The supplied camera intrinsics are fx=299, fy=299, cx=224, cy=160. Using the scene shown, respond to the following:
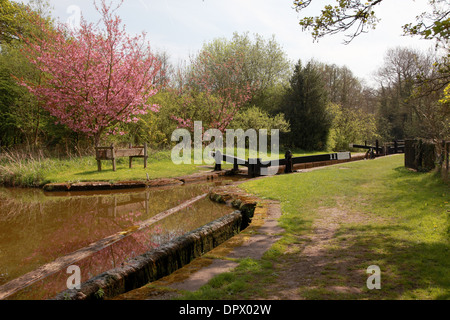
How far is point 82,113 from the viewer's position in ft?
55.1

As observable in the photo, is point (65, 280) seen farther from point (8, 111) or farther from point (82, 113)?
point (8, 111)

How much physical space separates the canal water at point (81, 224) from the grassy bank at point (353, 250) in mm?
2298

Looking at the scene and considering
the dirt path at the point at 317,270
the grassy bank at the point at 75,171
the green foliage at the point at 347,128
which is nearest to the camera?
the dirt path at the point at 317,270

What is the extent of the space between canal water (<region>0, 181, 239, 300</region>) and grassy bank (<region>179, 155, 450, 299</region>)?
7.54 ft

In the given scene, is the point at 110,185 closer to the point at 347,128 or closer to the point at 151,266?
the point at 151,266

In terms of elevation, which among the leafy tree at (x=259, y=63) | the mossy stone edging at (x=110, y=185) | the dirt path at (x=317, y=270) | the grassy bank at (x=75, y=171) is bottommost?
the dirt path at (x=317, y=270)

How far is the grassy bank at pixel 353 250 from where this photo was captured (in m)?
3.18

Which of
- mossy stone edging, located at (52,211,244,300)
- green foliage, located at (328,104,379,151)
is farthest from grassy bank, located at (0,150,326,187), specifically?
green foliage, located at (328,104,379,151)

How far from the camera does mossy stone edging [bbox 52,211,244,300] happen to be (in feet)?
11.1

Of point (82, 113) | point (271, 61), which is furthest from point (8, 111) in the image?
point (271, 61)

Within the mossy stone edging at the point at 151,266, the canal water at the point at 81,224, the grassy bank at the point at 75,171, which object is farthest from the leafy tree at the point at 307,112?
the mossy stone edging at the point at 151,266

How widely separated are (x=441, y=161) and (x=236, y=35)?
28.2 meters

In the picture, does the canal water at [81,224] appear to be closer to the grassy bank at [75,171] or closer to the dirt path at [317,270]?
the grassy bank at [75,171]

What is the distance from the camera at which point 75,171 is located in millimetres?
13922
